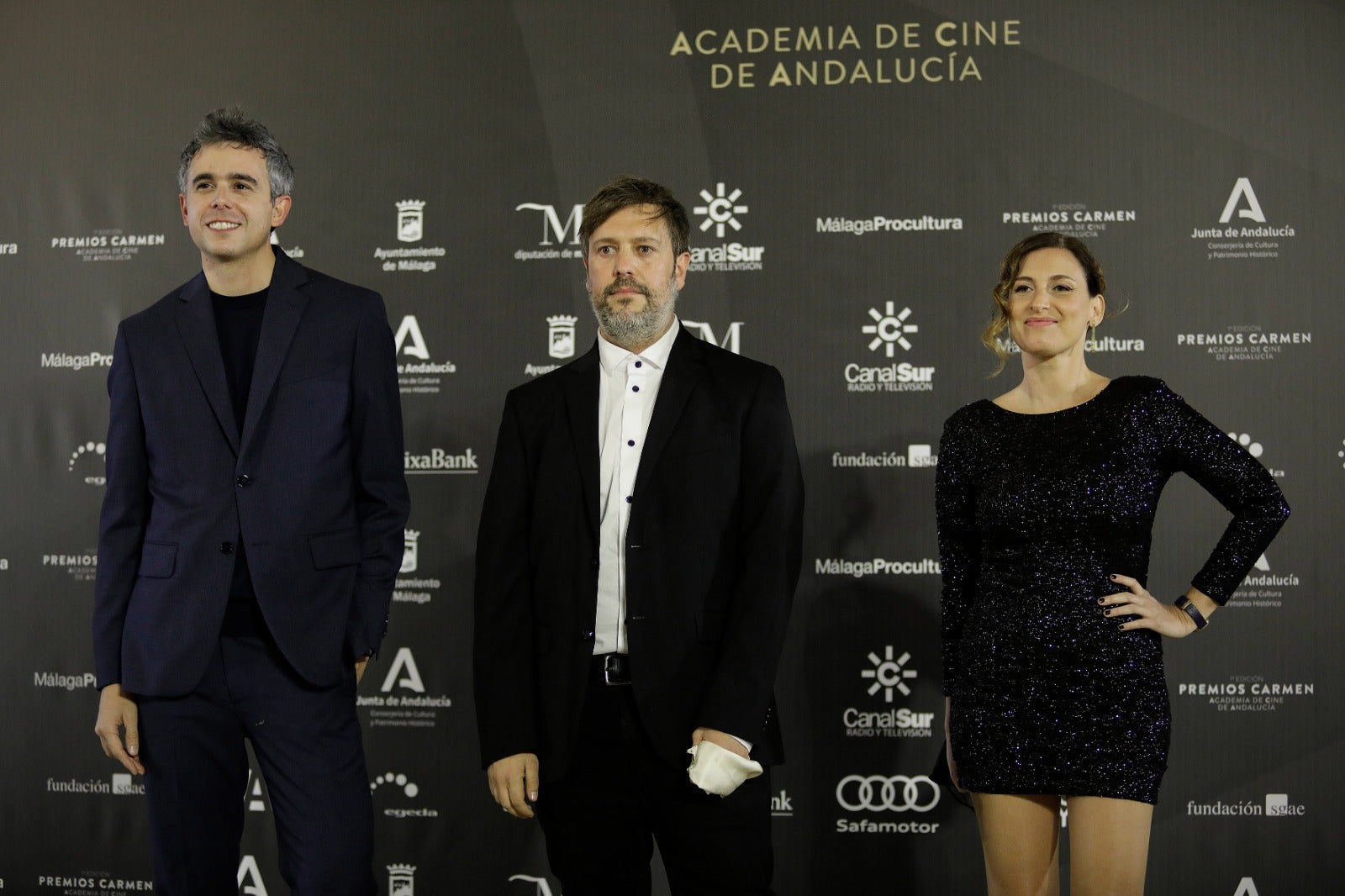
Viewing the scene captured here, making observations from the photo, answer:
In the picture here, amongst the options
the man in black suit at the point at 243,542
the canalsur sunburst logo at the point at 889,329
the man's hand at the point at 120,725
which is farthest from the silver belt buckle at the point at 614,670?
the canalsur sunburst logo at the point at 889,329

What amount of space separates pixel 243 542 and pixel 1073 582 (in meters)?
1.68

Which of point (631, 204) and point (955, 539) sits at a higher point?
point (631, 204)

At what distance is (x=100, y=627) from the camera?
2268 millimetres

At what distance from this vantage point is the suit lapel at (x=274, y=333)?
87.5 inches

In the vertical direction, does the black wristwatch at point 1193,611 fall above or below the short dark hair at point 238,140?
below

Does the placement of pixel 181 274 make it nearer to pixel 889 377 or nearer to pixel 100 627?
pixel 100 627

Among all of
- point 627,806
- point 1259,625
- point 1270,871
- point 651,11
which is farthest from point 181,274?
point 1270,871

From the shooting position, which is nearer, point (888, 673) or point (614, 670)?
point (614, 670)

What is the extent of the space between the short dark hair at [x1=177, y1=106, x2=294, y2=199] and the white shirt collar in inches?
32.0

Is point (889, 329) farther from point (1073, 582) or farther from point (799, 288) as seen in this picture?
point (1073, 582)

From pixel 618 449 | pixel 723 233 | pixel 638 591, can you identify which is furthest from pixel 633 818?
pixel 723 233

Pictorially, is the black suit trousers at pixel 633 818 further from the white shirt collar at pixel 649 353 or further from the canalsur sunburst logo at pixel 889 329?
the canalsur sunburst logo at pixel 889 329

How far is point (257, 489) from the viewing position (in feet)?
7.26

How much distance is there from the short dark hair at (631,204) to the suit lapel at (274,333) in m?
0.63
